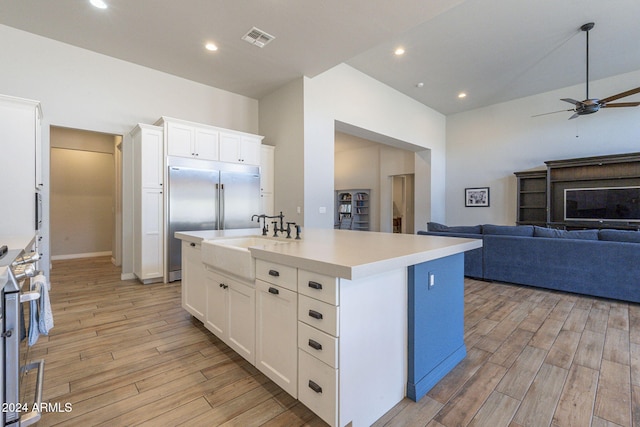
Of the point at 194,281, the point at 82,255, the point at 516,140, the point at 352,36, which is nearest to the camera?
the point at 194,281

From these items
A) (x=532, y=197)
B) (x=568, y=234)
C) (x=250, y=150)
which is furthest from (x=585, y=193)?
(x=250, y=150)

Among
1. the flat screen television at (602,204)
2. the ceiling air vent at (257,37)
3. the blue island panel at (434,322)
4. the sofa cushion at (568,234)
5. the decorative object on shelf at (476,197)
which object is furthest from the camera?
the decorative object on shelf at (476,197)

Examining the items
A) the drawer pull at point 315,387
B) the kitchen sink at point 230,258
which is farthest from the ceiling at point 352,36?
the drawer pull at point 315,387

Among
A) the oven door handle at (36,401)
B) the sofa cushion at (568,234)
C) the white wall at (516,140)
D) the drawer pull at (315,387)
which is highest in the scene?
the white wall at (516,140)

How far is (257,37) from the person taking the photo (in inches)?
142

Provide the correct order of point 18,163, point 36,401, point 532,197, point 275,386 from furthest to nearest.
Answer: point 532,197 < point 18,163 < point 275,386 < point 36,401

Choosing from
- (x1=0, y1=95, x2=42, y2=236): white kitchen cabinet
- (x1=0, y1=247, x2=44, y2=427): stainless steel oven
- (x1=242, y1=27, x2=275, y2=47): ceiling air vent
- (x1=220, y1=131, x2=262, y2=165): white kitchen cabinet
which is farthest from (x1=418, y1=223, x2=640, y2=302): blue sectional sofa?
(x1=0, y1=95, x2=42, y2=236): white kitchen cabinet

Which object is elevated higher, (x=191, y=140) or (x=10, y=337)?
(x=191, y=140)

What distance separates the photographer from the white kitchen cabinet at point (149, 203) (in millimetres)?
4012

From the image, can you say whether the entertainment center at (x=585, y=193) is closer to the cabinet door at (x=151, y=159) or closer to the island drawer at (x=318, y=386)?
the island drawer at (x=318, y=386)

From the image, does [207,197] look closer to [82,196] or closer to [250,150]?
[250,150]

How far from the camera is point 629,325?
8.95 ft

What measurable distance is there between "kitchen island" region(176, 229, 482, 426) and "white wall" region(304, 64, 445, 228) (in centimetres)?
294

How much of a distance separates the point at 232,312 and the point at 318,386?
919mm
